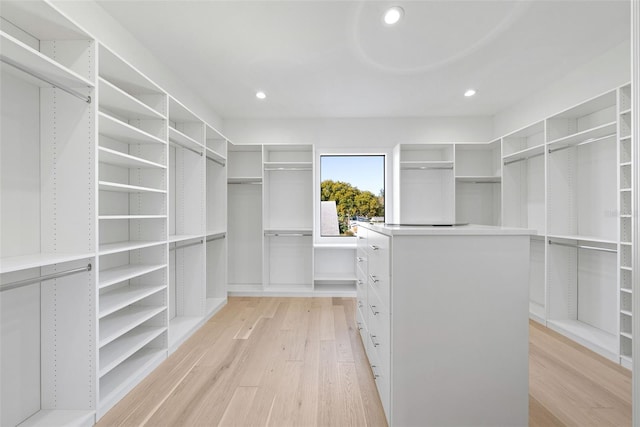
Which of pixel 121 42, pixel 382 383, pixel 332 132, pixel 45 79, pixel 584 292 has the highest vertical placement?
pixel 121 42

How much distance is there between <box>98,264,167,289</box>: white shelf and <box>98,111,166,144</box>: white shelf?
936 mm

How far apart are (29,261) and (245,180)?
2952 millimetres

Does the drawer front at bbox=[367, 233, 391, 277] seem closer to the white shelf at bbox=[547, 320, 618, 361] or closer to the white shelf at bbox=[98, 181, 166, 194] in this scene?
the white shelf at bbox=[98, 181, 166, 194]

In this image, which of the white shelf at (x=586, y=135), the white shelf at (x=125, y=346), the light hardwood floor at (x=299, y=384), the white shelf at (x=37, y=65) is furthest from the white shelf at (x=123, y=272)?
the white shelf at (x=586, y=135)

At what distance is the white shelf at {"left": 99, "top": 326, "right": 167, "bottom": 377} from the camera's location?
5.74 feet

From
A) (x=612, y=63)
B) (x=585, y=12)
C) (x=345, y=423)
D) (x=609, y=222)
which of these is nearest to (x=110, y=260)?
(x=345, y=423)

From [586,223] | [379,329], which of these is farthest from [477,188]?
[379,329]

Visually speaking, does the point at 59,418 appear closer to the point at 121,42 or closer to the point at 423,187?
the point at 121,42

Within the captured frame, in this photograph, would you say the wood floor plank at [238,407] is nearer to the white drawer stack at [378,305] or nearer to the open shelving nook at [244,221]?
the white drawer stack at [378,305]

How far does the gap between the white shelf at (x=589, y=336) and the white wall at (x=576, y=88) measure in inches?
84.8

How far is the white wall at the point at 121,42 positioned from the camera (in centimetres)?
188

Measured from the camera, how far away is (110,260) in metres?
2.15

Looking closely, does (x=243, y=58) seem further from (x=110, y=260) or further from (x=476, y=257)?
(x=476, y=257)

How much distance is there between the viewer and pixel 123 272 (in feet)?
6.46
